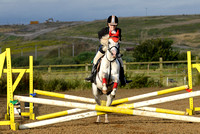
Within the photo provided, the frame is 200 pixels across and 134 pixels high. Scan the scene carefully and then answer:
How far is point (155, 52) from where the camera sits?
33000 millimetres

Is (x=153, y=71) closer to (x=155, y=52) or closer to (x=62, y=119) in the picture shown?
(x=155, y=52)

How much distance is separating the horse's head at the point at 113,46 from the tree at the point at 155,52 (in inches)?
1046

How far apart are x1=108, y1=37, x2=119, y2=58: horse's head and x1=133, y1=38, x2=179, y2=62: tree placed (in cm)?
2658

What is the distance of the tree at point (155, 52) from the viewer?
32531 mm

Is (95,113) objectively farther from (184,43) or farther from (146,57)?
(184,43)

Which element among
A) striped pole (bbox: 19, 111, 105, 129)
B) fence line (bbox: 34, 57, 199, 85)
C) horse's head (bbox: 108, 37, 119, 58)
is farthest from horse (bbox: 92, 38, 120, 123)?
fence line (bbox: 34, 57, 199, 85)

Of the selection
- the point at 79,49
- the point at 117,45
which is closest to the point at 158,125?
the point at 117,45

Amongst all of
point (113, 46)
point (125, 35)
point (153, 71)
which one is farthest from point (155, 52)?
point (125, 35)

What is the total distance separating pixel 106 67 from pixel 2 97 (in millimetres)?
9151

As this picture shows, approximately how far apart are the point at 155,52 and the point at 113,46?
90.0 feet

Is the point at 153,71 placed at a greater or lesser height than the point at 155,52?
lesser

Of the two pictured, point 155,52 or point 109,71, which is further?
point 155,52

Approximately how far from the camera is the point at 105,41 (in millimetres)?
6617

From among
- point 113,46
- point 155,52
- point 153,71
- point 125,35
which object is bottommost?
point 153,71
